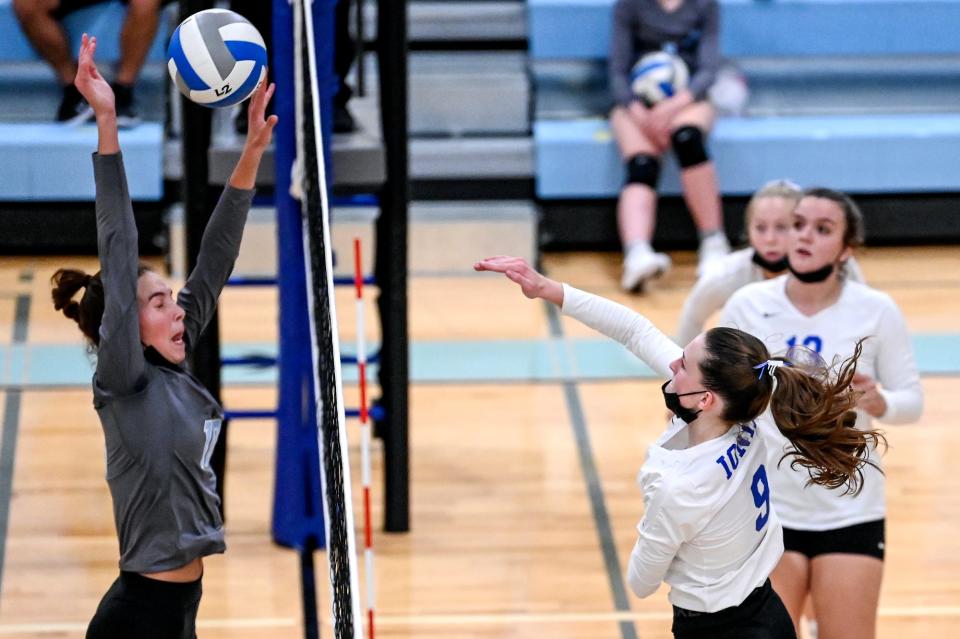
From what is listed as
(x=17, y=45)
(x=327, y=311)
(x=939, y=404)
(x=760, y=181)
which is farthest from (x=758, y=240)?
(x=17, y=45)

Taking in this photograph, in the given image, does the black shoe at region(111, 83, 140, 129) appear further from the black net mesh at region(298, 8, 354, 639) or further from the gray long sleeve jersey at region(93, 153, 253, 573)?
the gray long sleeve jersey at region(93, 153, 253, 573)

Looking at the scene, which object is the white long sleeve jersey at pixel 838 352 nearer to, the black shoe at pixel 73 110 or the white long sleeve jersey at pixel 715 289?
the white long sleeve jersey at pixel 715 289

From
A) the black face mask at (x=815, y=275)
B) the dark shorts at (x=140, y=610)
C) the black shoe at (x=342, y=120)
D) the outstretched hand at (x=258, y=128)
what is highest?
the outstretched hand at (x=258, y=128)

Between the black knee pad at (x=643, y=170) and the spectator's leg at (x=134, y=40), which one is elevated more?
the spectator's leg at (x=134, y=40)

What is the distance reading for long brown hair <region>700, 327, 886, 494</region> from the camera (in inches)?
123

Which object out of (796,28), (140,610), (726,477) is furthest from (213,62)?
(796,28)

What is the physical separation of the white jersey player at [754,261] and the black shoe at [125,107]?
5.14 meters

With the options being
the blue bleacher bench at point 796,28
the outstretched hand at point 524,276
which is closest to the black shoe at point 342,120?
the outstretched hand at point 524,276

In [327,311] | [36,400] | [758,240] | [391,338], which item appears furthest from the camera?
[36,400]

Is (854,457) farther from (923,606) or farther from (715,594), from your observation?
(923,606)

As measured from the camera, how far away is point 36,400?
6.93 meters

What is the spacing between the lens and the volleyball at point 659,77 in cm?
864

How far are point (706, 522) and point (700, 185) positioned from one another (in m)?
5.55

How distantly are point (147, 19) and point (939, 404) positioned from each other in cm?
525
